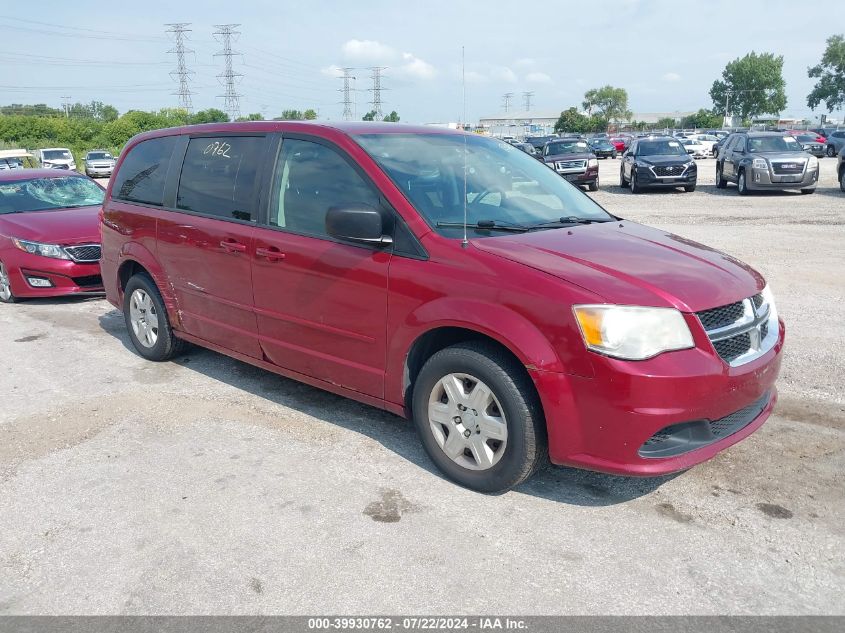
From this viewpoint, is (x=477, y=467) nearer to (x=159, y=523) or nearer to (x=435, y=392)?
(x=435, y=392)

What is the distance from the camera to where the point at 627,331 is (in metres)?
3.29

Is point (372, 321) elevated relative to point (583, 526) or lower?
elevated

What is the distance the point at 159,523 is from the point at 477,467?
157 centimetres

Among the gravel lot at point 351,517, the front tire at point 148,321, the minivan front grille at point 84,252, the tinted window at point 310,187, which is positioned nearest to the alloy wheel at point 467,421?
the gravel lot at point 351,517

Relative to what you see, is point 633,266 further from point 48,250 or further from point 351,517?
point 48,250

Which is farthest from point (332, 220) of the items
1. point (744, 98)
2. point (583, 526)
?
point (744, 98)

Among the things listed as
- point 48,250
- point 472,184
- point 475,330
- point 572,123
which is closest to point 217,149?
point 472,184

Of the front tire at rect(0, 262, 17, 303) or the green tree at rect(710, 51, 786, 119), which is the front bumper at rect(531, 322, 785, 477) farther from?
the green tree at rect(710, 51, 786, 119)

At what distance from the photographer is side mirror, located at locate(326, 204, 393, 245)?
3902 millimetres

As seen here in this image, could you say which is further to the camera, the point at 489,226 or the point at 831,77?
the point at 831,77

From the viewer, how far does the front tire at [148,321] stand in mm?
5895

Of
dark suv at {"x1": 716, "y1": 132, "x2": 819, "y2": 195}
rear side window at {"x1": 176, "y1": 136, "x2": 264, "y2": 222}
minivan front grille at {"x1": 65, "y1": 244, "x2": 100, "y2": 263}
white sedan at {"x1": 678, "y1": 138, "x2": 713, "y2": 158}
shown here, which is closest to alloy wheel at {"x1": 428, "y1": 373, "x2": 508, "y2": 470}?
rear side window at {"x1": 176, "y1": 136, "x2": 264, "y2": 222}

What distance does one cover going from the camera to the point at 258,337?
16.1 ft

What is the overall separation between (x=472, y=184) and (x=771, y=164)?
17.2m
